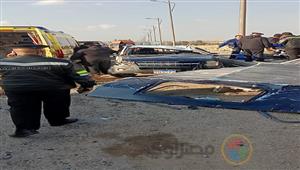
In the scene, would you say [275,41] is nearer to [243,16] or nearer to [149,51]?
[243,16]

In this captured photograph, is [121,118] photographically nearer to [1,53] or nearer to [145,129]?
[145,129]

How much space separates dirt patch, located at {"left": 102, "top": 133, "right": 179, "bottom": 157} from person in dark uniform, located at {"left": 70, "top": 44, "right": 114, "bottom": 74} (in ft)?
23.0

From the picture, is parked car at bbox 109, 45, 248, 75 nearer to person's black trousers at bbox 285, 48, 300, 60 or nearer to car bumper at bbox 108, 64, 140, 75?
car bumper at bbox 108, 64, 140, 75

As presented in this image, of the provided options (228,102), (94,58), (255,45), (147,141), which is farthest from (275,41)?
(228,102)

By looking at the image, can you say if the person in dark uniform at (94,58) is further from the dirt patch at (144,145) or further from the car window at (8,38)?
the dirt patch at (144,145)

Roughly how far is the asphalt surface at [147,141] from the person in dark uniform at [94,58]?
5.14 meters

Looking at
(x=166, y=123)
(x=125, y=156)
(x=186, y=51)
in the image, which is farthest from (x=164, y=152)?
(x=186, y=51)

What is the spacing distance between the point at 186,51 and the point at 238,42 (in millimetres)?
1679

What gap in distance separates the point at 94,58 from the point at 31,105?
6.77 meters

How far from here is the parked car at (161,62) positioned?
10094mm

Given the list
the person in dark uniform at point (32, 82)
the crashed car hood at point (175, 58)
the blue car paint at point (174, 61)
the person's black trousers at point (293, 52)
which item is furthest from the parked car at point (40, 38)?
the person's black trousers at point (293, 52)

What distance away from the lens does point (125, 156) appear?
447cm

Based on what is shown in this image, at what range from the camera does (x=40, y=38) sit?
10.9 meters

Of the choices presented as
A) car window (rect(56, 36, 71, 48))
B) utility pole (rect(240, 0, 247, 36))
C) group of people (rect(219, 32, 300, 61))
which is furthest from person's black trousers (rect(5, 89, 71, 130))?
utility pole (rect(240, 0, 247, 36))
